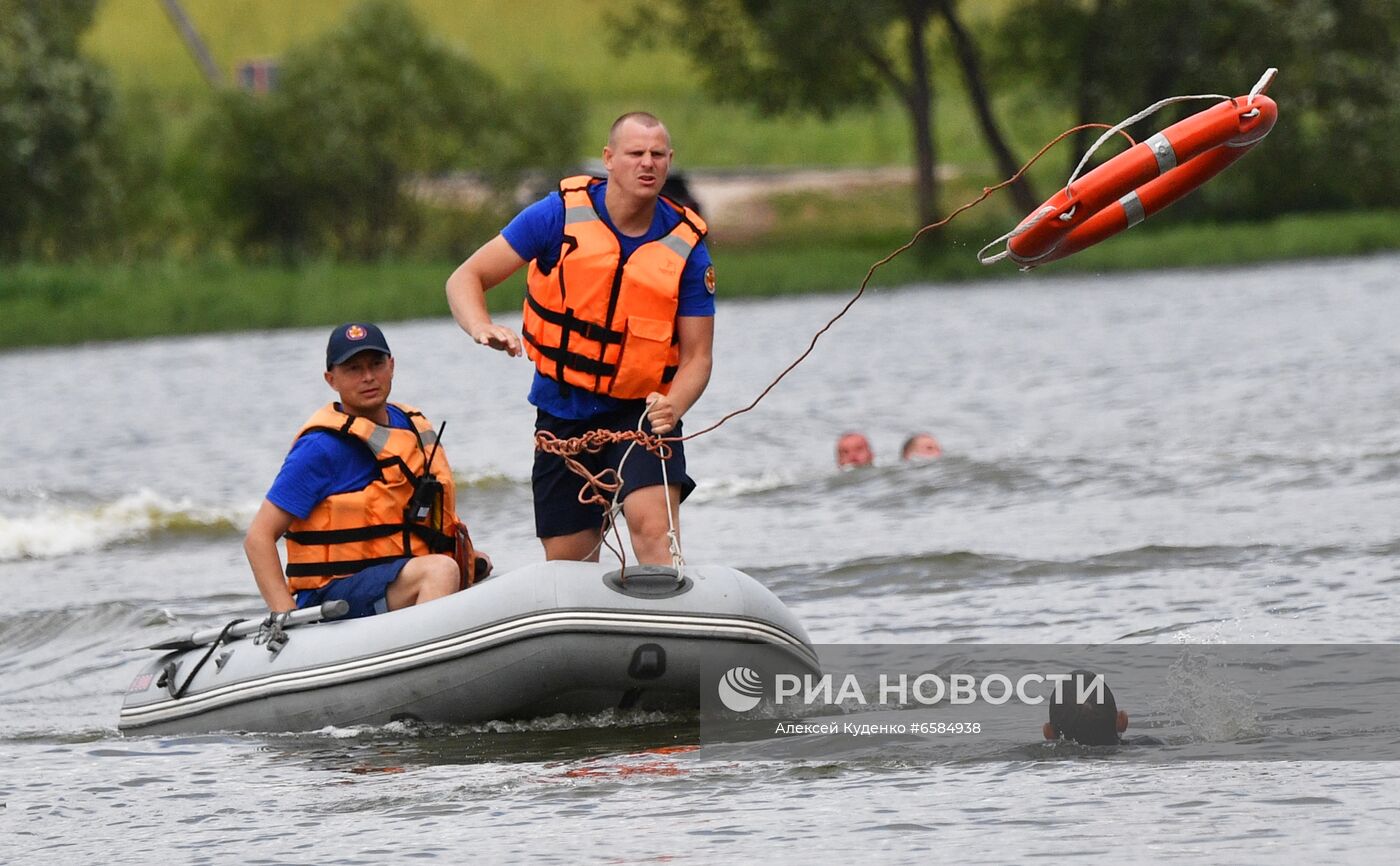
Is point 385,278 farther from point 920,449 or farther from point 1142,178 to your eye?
point 1142,178

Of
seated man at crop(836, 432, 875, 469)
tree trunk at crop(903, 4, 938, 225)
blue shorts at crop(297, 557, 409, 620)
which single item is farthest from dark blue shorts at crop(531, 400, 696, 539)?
tree trunk at crop(903, 4, 938, 225)

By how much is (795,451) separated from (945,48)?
22.6 m

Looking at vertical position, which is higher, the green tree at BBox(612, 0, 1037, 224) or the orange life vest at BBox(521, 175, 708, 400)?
the green tree at BBox(612, 0, 1037, 224)

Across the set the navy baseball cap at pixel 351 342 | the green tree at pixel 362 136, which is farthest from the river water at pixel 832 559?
the green tree at pixel 362 136

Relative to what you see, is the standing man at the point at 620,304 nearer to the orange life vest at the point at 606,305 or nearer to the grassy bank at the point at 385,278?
the orange life vest at the point at 606,305

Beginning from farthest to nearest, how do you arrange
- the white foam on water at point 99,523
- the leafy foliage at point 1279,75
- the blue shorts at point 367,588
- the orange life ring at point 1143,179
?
the leafy foliage at point 1279,75 < the white foam on water at point 99,523 < the blue shorts at point 367,588 < the orange life ring at point 1143,179

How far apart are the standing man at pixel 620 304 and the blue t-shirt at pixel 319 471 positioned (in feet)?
1.97

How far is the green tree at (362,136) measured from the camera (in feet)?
107

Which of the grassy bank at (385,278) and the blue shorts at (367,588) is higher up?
the grassy bank at (385,278)

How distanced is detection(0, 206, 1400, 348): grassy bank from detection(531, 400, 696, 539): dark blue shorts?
19771 mm

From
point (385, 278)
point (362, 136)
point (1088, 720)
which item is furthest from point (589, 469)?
point (362, 136)

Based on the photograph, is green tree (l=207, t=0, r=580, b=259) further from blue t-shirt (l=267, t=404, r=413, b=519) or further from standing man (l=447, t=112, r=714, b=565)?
standing man (l=447, t=112, r=714, b=565)

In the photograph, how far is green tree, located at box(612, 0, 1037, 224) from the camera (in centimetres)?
3334

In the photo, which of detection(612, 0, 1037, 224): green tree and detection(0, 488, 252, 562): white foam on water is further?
detection(612, 0, 1037, 224): green tree
